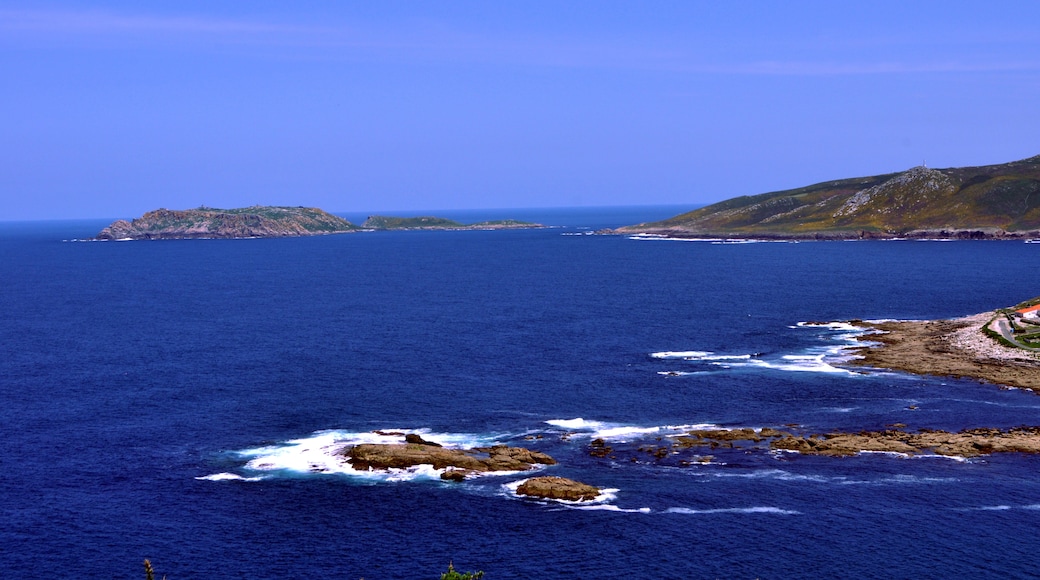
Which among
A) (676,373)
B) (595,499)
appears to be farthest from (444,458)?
(676,373)

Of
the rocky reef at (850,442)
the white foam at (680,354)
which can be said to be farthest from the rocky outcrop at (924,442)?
the white foam at (680,354)

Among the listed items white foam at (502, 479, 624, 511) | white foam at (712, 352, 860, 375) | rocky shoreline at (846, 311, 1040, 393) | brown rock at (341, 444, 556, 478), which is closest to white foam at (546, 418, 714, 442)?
brown rock at (341, 444, 556, 478)

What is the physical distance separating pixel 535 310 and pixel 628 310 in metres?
17.0

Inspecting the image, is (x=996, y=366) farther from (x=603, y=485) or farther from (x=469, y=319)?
(x=469, y=319)

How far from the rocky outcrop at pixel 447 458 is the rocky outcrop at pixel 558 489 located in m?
5.46

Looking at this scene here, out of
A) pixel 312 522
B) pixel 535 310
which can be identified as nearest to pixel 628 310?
pixel 535 310

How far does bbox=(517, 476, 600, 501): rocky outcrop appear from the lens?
7537cm

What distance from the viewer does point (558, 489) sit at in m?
76.0

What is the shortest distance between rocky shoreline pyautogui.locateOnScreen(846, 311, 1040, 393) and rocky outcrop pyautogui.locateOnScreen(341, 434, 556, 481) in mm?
54783

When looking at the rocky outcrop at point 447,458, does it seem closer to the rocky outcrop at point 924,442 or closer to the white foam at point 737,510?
the white foam at point 737,510

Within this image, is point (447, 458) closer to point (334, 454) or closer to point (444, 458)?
point (444, 458)

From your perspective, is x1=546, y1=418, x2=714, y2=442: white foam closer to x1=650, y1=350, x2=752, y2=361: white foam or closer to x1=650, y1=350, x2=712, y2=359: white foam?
x1=650, y1=350, x2=752, y2=361: white foam

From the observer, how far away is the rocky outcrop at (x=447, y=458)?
271ft

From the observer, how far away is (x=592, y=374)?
119125 millimetres
